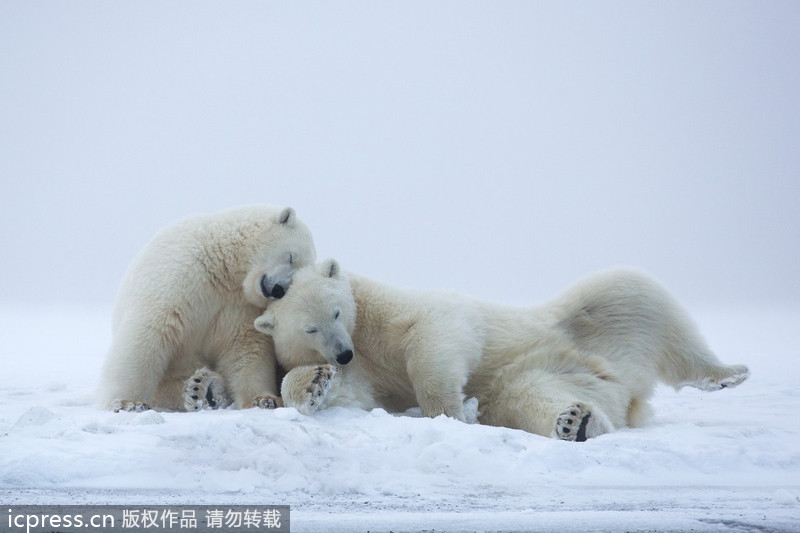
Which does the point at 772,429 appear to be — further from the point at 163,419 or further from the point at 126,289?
the point at 126,289

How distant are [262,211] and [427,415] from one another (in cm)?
158

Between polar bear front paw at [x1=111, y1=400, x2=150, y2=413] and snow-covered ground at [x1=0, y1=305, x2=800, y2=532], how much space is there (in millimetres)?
227

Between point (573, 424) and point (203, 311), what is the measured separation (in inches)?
80.7

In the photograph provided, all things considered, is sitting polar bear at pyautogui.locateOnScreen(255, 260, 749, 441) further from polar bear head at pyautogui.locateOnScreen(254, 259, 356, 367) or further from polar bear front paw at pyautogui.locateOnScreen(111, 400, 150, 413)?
polar bear front paw at pyautogui.locateOnScreen(111, 400, 150, 413)

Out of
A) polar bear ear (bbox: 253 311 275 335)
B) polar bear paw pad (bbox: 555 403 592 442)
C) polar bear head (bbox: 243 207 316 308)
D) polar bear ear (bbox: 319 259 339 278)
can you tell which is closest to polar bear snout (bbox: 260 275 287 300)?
polar bear head (bbox: 243 207 316 308)

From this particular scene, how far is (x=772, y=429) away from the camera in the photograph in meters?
4.17

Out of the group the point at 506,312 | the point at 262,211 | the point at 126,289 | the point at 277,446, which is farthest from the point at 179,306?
the point at 506,312

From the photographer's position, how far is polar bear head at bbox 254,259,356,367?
4.33 metres

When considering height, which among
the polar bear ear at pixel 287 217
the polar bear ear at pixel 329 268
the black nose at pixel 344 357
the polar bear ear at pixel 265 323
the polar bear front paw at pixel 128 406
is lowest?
the polar bear front paw at pixel 128 406

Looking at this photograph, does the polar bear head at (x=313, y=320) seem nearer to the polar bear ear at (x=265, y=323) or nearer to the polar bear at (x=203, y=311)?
the polar bear ear at (x=265, y=323)

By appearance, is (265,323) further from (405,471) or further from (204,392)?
(405,471)

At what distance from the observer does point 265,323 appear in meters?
4.45

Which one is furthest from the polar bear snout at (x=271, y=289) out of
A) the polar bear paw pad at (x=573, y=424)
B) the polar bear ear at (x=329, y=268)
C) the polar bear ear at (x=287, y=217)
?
the polar bear paw pad at (x=573, y=424)

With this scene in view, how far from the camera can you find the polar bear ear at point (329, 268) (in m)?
4.57
